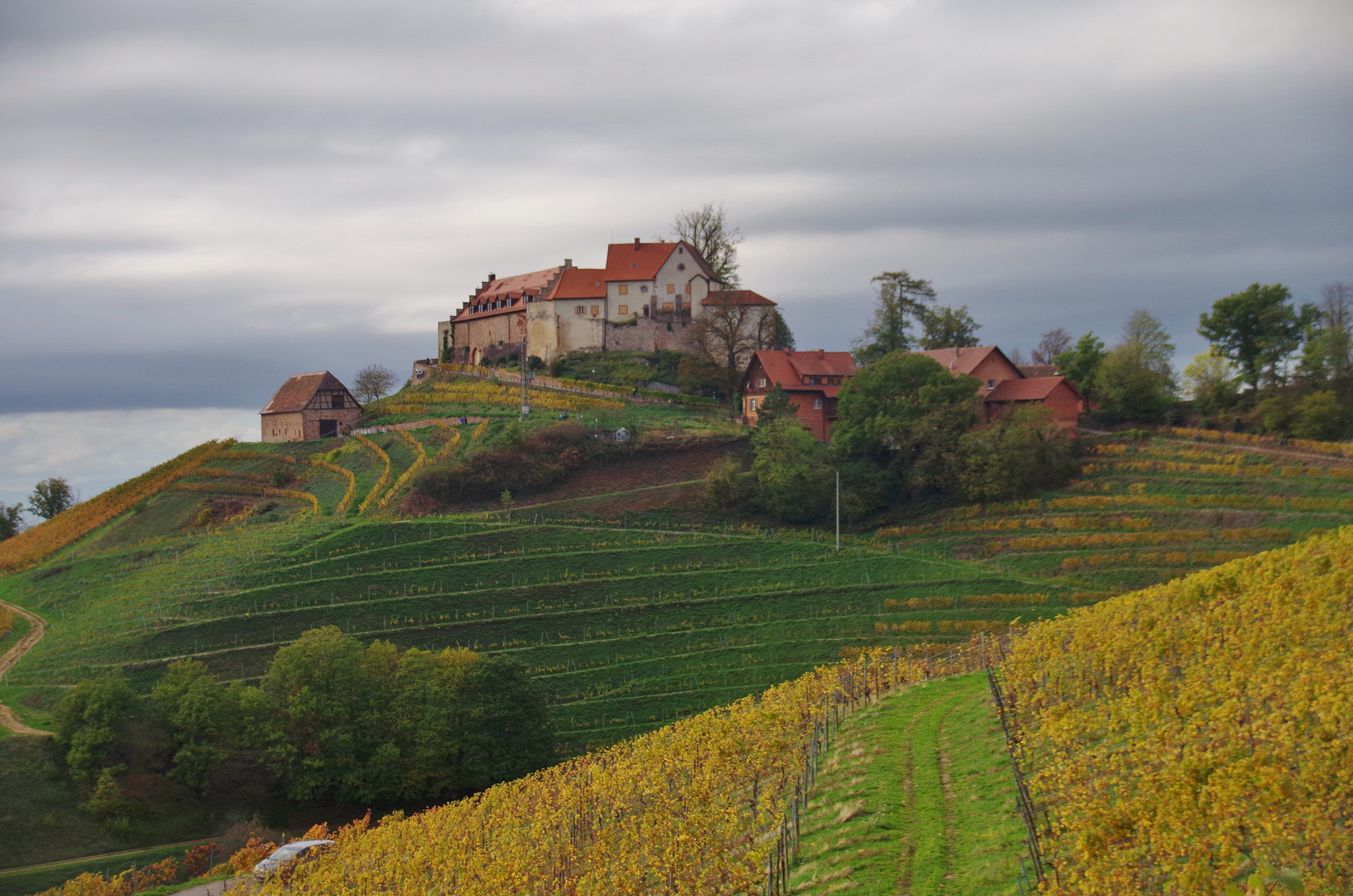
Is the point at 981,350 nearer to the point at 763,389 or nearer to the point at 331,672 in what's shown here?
the point at 763,389

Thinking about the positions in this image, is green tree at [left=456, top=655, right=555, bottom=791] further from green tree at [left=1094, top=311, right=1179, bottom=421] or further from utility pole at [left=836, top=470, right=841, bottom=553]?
green tree at [left=1094, top=311, right=1179, bottom=421]

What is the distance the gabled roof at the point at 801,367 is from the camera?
7238cm

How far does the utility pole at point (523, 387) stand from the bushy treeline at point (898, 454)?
16946mm

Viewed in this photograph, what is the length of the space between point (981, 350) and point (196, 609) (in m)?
48.3

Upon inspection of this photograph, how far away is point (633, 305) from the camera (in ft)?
285

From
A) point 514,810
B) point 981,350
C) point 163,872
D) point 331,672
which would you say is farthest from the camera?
point 981,350

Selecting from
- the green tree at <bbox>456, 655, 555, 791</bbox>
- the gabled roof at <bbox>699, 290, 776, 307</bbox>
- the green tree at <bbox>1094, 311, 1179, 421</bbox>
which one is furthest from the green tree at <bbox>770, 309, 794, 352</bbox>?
the green tree at <bbox>456, 655, 555, 791</bbox>

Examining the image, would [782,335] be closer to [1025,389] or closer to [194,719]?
[1025,389]

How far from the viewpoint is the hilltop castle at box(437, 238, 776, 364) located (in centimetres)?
8581


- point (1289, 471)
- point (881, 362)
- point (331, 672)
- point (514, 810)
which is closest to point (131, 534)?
point (331, 672)

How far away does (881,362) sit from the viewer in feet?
211

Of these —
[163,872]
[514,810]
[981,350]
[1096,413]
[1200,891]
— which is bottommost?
[163,872]

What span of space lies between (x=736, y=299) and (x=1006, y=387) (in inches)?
959

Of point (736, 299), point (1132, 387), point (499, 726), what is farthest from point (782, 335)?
point (499, 726)
